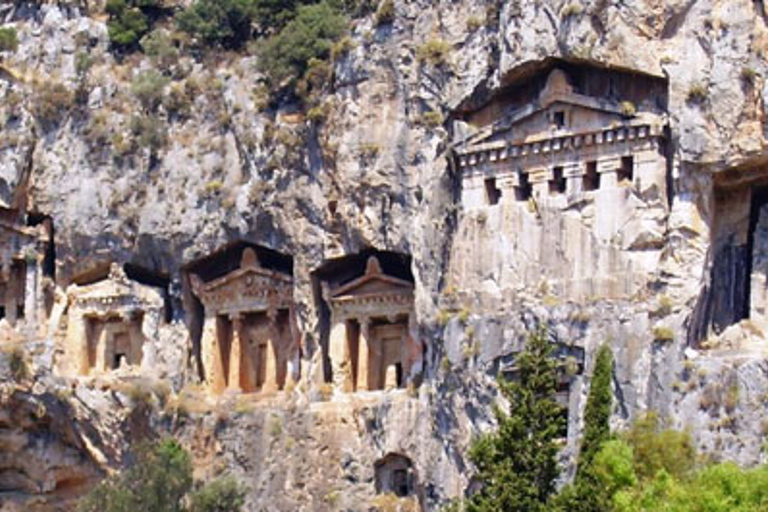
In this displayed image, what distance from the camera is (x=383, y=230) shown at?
59.9 meters

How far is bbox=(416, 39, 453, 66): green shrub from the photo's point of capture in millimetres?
58219

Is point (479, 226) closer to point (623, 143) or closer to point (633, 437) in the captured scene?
point (623, 143)

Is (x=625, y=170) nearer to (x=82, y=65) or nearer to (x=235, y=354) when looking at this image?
(x=235, y=354)

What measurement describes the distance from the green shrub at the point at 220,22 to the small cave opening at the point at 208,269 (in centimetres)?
610

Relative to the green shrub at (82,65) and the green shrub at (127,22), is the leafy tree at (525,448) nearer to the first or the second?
the green shrub at (82,65)

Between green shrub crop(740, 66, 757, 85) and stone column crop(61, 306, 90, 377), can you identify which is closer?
green shrub crop(740, 66, 757, 85)

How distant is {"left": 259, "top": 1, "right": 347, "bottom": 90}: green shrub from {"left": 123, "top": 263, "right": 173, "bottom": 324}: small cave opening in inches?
234

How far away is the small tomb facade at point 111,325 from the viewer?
6500cm

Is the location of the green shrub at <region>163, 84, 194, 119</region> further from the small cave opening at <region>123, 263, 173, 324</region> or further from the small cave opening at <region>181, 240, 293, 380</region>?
the small cave opening at <region>123, 263, 173, 324</region>

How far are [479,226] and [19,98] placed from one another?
15.7 m

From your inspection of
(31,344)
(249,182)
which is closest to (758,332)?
(249,182)

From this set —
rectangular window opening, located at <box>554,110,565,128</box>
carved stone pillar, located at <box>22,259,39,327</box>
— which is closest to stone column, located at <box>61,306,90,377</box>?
carved stone pillar, located at <box>22,259,39,327</box>

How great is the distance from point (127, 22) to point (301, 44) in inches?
279

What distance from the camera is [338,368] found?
6181 cm
